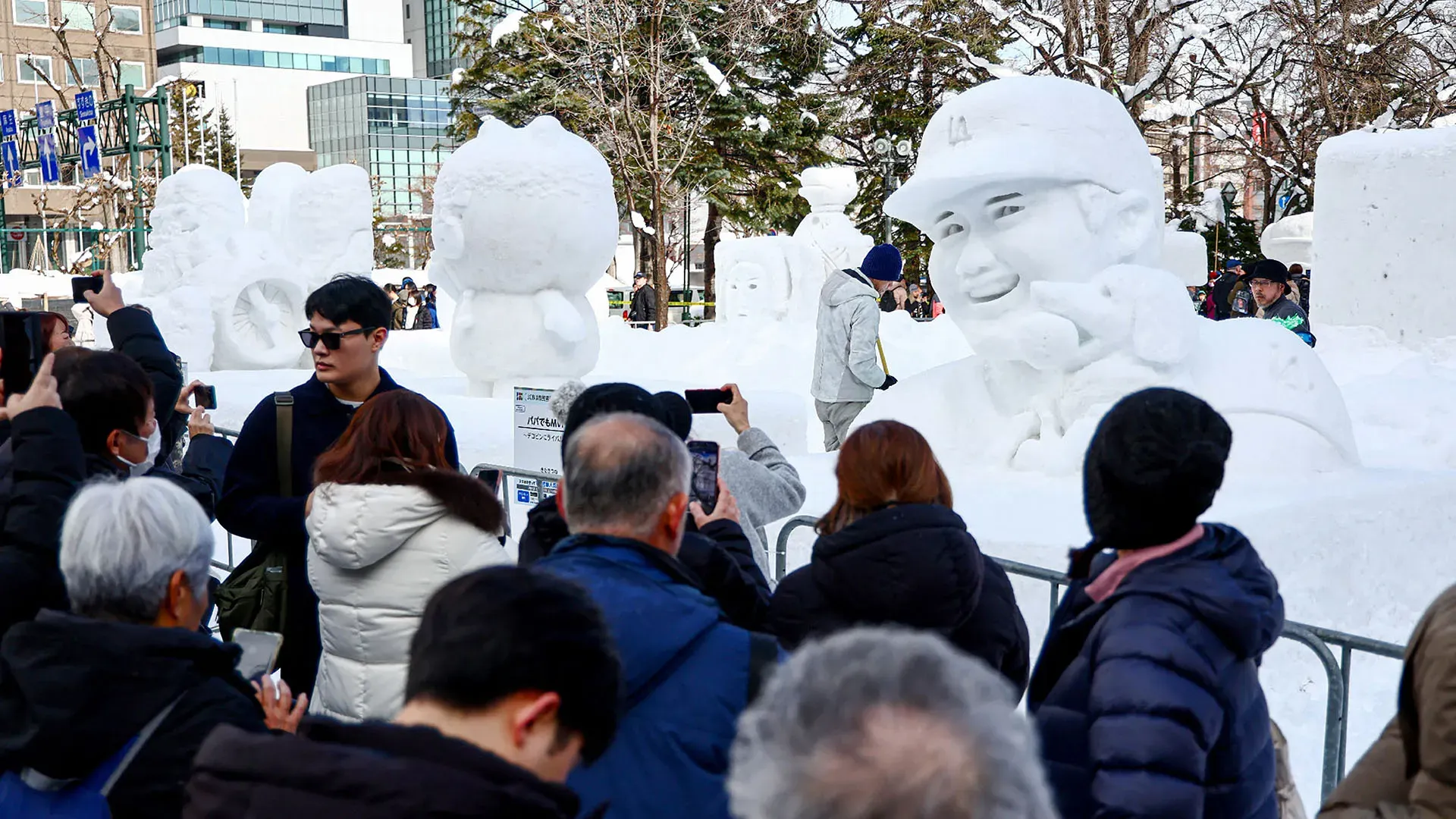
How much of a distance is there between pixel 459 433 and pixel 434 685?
7.16 m

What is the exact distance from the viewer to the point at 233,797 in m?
1.69

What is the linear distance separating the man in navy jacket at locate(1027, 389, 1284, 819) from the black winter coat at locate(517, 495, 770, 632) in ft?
2.04

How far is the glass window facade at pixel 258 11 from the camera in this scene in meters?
85.4

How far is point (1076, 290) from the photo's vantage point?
6711mm

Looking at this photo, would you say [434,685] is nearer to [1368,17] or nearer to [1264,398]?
[1264,398]

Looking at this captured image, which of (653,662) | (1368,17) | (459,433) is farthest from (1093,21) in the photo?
(653,662)

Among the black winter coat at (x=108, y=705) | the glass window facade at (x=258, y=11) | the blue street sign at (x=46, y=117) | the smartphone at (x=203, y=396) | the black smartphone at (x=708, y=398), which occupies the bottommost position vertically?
the black winter coat at (x=108, y=705)

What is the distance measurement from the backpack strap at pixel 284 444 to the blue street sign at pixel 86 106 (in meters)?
23.0

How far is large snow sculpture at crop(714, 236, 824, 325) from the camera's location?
62.9 feet

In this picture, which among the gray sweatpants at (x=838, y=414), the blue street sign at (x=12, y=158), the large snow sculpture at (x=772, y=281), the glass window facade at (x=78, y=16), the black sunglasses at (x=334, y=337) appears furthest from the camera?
the glass window facade at (x=78, y=16)

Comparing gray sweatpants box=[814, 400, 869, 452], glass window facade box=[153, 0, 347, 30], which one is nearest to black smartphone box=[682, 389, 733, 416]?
gray sweatpants box=[814, 400, 869, 452]

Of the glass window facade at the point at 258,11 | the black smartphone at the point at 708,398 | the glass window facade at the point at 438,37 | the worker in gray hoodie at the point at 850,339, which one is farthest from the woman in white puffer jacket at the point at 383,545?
the glass window facade at the point at 438,37

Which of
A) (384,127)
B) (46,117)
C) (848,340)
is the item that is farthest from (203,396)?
(384,127)

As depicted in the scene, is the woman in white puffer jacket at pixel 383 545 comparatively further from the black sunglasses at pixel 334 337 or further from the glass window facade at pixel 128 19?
the glass window facade at pixel 128 19
